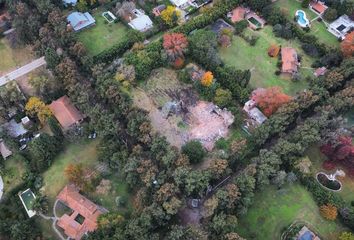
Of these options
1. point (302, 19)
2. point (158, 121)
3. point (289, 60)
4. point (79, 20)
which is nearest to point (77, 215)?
point (158, 121)

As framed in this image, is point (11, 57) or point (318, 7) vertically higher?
point (318, 7)

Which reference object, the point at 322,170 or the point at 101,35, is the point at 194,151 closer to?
the point at 322,170

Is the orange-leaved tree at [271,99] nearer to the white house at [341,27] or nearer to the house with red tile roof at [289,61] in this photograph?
the house with red tile roof at [289,61]

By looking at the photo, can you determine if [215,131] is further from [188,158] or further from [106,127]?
[106,127]

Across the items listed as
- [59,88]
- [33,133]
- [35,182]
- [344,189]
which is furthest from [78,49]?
[344,189]

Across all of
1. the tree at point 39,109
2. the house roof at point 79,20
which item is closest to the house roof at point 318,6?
the house roof at point 79,20

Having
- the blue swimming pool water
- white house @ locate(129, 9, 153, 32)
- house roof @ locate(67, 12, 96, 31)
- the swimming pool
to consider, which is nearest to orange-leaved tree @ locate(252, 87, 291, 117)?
the swimming pool
